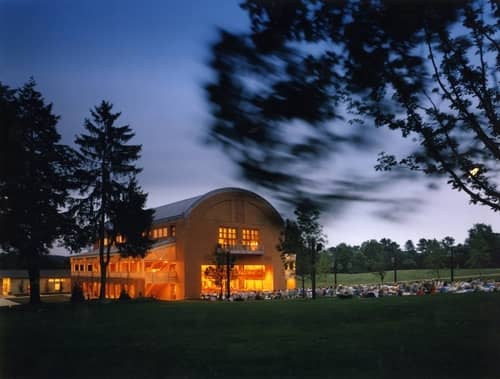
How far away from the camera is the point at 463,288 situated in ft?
109

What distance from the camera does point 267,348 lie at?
31.9 ft

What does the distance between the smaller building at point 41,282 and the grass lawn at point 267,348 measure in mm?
45339

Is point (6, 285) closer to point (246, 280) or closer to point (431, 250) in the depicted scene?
point (246, 280)

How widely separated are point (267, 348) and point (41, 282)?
57.7 m

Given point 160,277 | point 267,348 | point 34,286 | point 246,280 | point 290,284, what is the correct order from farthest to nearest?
1. point 290,284
2. point 246,280
3. point 160,277
4. point 34,286
5. point 267,348

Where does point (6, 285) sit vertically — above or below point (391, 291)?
below

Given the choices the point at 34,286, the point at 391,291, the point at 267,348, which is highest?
the point at 267,348

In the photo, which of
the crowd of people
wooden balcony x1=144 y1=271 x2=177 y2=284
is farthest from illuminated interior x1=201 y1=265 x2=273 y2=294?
wooden balcony x1=144 y1=271 x2=177 y2=284

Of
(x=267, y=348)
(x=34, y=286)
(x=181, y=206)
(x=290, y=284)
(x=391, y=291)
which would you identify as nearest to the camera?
(x=181, y=206)

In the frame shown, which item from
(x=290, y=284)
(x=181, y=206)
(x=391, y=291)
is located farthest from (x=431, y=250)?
(x=290, y=284)

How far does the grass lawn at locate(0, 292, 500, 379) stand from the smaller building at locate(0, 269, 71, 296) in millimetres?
45339

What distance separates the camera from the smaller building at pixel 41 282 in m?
56.2

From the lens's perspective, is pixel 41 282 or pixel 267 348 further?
pixel 41 282

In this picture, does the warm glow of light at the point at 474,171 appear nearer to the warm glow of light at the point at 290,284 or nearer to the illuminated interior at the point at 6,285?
the warm glow of light at the point at 290,284
